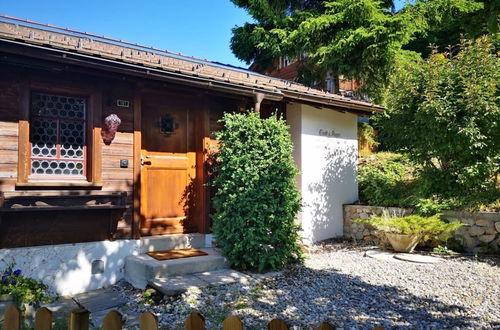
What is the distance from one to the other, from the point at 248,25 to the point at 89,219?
32.7ft

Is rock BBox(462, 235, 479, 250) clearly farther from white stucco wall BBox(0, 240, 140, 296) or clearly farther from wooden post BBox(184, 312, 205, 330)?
wooden post BBox(184, 312, 205, 330)

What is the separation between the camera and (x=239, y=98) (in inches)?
258

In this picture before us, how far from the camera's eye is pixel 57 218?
490 centimetres

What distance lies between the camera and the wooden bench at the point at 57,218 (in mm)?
4535

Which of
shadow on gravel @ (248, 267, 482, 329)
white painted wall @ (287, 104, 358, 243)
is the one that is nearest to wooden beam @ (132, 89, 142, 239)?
shadow on gravel @ (248, 267, 482, 329)

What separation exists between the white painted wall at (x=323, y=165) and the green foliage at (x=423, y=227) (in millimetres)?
1518

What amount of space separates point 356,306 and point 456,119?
4.61 m

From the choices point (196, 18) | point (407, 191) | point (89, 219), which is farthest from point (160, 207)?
point (196, 18)

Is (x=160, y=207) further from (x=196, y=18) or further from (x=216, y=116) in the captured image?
(x=196, y=18)

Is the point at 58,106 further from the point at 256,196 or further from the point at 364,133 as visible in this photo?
the point at 364,133

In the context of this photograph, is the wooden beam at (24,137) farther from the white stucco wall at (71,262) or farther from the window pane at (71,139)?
the white stucco wall at (71,262)

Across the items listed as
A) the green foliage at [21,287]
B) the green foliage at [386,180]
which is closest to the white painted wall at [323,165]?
the green foliage at [386,180]

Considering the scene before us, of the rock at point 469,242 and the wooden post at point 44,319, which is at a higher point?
the wooden post at point 44,319

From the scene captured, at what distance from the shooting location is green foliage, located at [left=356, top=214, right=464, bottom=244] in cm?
629
